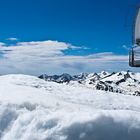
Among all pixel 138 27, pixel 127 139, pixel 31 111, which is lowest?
pixel 127 139

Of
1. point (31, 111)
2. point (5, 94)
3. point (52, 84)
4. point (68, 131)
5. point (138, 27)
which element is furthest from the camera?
point (138, 27)

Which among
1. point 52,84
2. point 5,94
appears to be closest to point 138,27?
point 52,84

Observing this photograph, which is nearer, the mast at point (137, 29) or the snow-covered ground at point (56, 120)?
the snow-covered ground at point (56, 120)

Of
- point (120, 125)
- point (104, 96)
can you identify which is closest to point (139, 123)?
point (120, 125)

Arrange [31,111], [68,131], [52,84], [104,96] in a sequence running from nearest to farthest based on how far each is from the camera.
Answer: [68,131] → [31,111] → [104,96] → [52,84]

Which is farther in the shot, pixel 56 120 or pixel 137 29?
pixel 137 29

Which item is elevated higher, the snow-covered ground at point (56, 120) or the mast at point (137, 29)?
the mast at point (137, 29)

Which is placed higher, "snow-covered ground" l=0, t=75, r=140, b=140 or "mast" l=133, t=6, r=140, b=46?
"mast" l=133, t=6, r=140, b=46

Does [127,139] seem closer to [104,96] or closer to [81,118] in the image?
[81,118]

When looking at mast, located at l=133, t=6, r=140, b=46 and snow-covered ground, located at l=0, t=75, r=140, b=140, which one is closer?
snow-covered ground, located at l=0, t=75, r=140, b=140

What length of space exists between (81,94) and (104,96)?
0.80 metres

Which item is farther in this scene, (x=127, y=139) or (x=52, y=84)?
(x=52, y=84)

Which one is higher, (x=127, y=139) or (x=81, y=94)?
(x=81, y=94)

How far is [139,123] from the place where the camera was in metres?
8.94
